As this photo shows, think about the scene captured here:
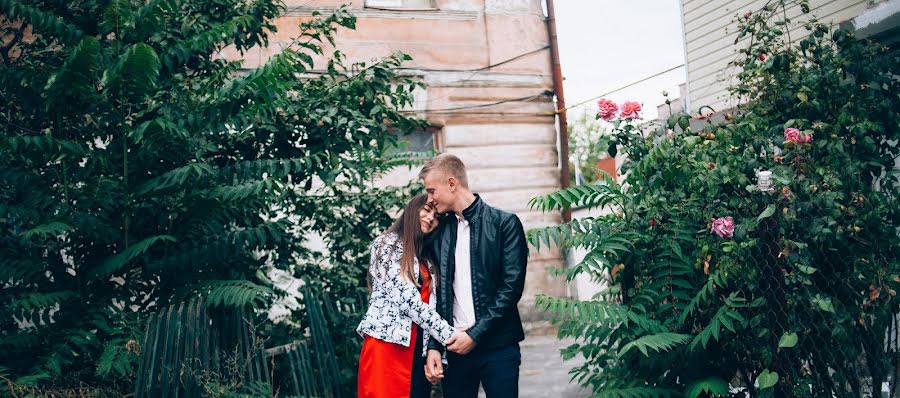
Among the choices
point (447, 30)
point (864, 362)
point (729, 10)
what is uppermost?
point (447, 30)

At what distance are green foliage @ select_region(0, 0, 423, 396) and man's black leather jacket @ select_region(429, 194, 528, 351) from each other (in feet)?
5.54

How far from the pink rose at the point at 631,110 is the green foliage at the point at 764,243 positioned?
0.25 ft

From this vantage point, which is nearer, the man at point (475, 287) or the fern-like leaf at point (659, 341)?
the man at point (475, 287)

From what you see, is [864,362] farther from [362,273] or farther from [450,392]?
[362,273]

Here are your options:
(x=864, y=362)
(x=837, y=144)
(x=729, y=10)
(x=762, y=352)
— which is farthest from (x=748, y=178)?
(x=729, y=10)

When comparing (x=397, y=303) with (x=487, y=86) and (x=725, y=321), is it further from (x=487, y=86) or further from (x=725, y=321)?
(x=487, y=86)

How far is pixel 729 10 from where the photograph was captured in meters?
9.03

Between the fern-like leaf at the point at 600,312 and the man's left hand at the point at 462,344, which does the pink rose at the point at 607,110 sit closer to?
the fern-like leaf at the point at 600,312

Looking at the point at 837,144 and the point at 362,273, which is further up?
the point at 837,144

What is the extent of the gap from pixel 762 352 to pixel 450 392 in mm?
1988

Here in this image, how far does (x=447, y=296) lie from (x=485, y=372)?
1.58 feet

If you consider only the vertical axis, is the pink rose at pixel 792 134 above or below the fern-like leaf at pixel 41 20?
below

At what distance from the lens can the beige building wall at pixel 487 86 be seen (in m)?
11.2

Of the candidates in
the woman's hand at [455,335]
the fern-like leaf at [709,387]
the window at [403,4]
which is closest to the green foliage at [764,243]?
the fern-like leaf at [709,387]
